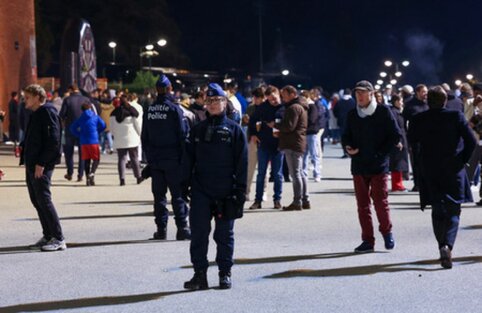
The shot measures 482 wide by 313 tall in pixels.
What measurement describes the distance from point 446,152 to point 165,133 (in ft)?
11.8

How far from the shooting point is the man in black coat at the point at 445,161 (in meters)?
11.6

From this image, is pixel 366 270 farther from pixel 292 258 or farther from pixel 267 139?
pixel 267 139

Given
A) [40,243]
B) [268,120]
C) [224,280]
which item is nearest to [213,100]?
[224,280]

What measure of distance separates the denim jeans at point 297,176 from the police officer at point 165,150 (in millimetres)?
3663

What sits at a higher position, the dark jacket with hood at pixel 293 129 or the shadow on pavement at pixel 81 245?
the dark jacket with hood at pixel 293 129

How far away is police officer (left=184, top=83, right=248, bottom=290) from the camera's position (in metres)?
10.3

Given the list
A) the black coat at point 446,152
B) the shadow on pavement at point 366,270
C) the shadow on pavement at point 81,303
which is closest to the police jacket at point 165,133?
the shadow on pavement at point 366,270

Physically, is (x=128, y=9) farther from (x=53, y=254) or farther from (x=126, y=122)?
(x=53, y=254)

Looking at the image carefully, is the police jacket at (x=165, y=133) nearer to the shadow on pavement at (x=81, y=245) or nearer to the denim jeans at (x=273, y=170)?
the shadow on pavement at (x=81, y=245)

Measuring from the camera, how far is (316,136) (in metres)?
24.3

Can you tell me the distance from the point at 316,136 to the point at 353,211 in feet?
23.6

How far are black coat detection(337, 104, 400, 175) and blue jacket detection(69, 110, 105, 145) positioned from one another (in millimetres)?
11421

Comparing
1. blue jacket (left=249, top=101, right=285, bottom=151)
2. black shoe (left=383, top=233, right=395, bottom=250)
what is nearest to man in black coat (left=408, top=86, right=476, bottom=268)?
black shoe (left=383, top=233, right=395, bottom=250)

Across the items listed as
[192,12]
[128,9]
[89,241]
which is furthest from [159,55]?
[89,241]
